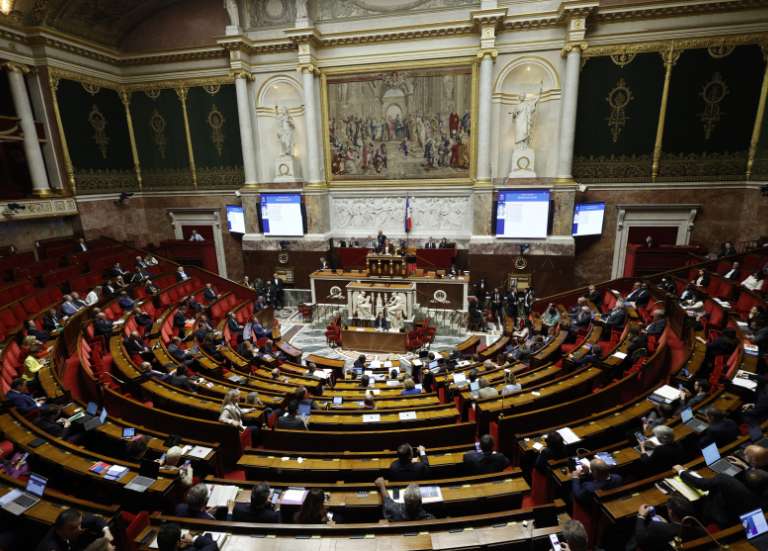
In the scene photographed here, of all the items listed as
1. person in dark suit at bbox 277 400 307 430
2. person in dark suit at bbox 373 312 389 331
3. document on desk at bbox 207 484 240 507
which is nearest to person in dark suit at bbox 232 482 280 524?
document on desk at bbox 207 484 240 507

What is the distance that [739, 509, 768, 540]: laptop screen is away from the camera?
321 cm

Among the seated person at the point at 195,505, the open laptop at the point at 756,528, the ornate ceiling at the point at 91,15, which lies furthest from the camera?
the ornate ceiling at the point at 91,15

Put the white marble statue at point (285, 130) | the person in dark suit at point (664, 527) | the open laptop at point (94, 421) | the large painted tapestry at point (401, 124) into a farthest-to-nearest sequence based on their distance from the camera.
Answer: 1. the white marble statue at point (285, 130)
2. the large painted tapestry at point (401, 124)
3. the open laptop at point (94, 421)
4. the person in dark suit at point (664, 527)

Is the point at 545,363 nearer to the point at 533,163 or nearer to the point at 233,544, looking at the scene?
the point at 233,544

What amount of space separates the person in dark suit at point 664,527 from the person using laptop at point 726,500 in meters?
0.15

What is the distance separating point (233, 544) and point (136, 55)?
21405 millimetres

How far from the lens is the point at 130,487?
15.0 feet

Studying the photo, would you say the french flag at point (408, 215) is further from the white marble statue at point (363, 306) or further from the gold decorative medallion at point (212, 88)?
the gold decorative medallion at point (212, 88)

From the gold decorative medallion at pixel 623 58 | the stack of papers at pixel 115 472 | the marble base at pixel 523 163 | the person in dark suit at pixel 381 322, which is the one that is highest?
the gold decorative medallion at pixel 623 58

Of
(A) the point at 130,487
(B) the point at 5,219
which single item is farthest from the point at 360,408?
(B) the point at 5,219

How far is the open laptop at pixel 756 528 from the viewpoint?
315cm

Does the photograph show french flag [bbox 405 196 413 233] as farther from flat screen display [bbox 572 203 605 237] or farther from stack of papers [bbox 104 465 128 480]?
stack of papers [bbox 104 465 128 480]

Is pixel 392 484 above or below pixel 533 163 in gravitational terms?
below

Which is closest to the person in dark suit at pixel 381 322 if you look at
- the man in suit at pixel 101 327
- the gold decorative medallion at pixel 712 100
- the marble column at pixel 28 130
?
the man in suit at pixel 101 327
